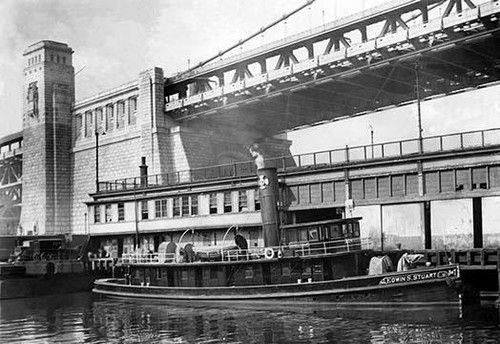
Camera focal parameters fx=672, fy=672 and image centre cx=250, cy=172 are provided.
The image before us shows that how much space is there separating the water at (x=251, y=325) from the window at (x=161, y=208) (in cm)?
1187

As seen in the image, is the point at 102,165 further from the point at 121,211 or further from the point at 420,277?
the point at 420,277

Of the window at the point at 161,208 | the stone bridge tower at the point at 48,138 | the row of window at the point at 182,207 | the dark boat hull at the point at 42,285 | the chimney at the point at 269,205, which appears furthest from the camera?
the stone bridge tower at the point at 48,138

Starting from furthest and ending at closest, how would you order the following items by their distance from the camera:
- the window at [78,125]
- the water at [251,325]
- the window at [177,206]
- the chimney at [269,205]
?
1. the window at [78,125]
2. the window at [177,206]
3. the chimney at [269,205]
4. the water at [251,325]

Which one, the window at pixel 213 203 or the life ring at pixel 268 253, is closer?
the life ring at pixel 268 253

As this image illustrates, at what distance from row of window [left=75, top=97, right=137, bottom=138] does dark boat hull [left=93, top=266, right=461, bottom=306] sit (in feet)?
128

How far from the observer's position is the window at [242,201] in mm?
40000

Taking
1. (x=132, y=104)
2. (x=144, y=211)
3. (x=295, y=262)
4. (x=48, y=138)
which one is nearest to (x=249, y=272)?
(x=295, y=262)

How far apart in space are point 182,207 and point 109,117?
32.1m

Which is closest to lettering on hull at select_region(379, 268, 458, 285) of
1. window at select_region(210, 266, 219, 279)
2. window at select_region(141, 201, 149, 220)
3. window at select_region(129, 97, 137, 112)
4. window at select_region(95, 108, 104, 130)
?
window at select_region(210, 266, 219, 279)

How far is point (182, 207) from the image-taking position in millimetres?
42938

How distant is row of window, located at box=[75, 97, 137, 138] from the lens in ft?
226

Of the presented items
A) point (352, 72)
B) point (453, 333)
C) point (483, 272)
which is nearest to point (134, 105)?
point (352, 72)

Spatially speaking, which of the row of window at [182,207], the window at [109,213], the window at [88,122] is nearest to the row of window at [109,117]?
the window at [88,122]

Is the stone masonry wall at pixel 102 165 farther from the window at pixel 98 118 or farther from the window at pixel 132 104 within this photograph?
the window at pixel 132 104
